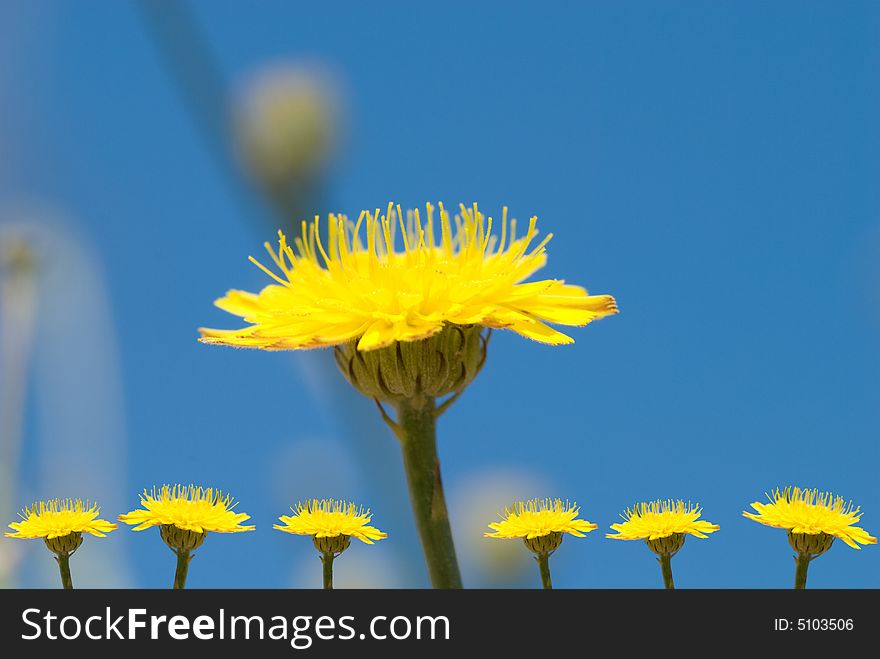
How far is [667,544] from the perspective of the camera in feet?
5.04

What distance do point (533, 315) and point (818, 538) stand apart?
0.56 m

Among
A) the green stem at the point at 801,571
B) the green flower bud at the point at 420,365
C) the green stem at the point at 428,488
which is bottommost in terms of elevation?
the green stem at the point at 801,571

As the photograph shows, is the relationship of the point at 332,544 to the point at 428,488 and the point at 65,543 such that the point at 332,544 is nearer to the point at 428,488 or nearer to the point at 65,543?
the point at 428,488

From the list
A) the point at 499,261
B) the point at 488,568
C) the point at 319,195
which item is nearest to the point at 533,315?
the point at 499,261

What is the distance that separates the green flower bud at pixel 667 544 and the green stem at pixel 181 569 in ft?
2.05

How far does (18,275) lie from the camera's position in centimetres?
350

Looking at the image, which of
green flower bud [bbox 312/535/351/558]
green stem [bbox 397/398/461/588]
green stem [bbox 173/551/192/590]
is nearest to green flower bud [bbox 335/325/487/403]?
green stem [bbox 397/398/461/588]

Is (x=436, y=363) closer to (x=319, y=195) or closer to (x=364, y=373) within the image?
(x=364, y=373)

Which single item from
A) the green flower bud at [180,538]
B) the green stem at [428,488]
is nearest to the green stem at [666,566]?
the green stem at [428,488]

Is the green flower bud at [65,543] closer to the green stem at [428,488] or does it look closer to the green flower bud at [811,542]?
the green stem at [428,488]

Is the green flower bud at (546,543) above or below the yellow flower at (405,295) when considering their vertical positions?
below

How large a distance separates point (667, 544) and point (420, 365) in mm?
471

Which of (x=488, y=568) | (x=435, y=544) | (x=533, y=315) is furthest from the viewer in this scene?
(x=488, y=568)

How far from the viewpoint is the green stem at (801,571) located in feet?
5.03
